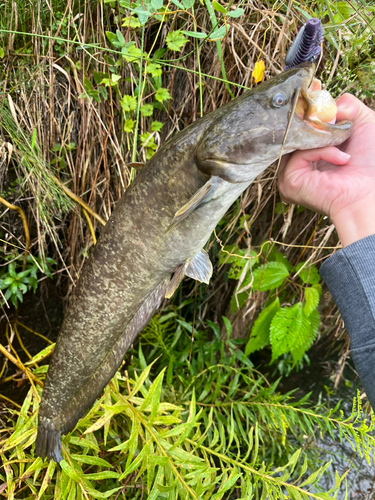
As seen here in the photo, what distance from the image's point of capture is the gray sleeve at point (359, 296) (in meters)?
1.05

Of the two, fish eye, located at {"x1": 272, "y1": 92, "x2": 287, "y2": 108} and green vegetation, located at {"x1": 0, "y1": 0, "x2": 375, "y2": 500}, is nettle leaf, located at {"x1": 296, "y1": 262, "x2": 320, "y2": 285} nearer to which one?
green vegetation, located at {"x1": 0, "y1": 0, "x2": 375, "y2": 500}

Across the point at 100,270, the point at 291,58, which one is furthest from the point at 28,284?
the point at 291,58

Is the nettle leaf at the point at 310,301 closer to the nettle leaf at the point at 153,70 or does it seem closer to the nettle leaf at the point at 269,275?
the nettle leaf at the point at 269,275

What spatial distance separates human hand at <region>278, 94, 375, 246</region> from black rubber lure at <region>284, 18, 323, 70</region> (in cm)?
24

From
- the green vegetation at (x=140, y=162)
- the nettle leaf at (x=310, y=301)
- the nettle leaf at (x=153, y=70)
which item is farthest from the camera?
the nettle leaf at (x=310, y=301)

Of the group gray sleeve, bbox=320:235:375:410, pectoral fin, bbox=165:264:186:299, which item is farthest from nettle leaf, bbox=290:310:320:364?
pectoral fin, bbox=165:264:186:299

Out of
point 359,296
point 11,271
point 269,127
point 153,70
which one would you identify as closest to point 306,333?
point 359,296

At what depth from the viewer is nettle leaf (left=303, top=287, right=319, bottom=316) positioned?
1967mm

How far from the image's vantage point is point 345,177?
1236 mm

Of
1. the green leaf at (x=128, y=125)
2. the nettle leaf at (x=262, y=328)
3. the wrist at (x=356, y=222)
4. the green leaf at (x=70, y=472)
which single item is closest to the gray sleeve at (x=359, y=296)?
the wrist at (x=356, y=222)

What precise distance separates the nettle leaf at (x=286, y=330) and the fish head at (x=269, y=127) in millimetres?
1038

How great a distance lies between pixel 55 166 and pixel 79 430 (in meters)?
1.38

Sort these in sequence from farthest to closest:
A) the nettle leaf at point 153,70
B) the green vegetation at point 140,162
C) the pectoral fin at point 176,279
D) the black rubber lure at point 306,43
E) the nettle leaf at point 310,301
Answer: the nettle leaf at point 310,301 < the nettle leaf at point 153,70 < the green vegetation at point 140,162 < the pectoral fin at point 176,279 < the black rubber lure at point 306,43

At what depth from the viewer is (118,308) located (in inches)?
52.2
